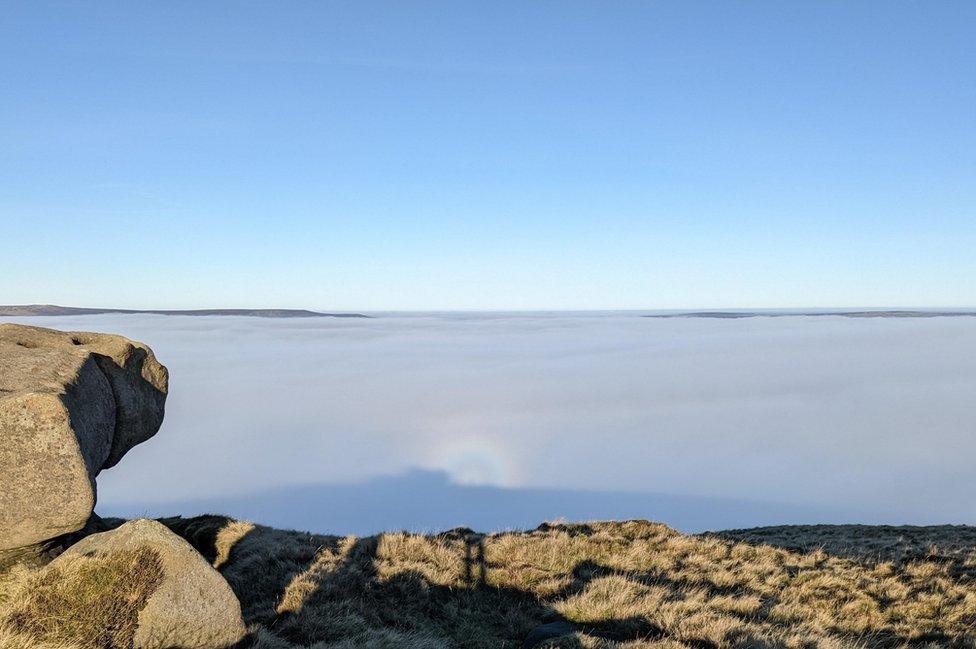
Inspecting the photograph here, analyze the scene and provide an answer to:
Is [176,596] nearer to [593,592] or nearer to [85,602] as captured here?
[85,602]

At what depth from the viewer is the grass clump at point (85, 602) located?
6.37 metres

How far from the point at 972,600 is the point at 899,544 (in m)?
7.59

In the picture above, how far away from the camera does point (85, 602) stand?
678cm

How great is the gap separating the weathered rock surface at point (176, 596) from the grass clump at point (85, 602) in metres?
0.09

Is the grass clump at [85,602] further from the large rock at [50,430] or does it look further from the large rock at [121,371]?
the large rock at [121,371]

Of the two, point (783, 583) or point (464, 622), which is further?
point (783, 583)

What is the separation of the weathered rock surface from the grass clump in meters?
0.09

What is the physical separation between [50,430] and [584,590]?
9721 millimetres

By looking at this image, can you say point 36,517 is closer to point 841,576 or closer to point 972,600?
point 841,576

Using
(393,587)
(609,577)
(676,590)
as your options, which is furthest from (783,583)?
(393,587)

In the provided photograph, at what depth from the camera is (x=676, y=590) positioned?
38.8 ft

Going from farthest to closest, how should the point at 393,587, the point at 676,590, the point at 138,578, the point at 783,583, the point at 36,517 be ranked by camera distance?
Answer: 1. the point at 783,583
2. the point at 676,590
3. the point at 393,587
4. the point at 36,517
5. the point at 138,578

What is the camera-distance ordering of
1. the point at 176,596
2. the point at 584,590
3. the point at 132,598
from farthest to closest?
the point at 584,590
the point at 176,596
the point at 132,598

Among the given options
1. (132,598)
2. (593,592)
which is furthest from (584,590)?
(132,598)
